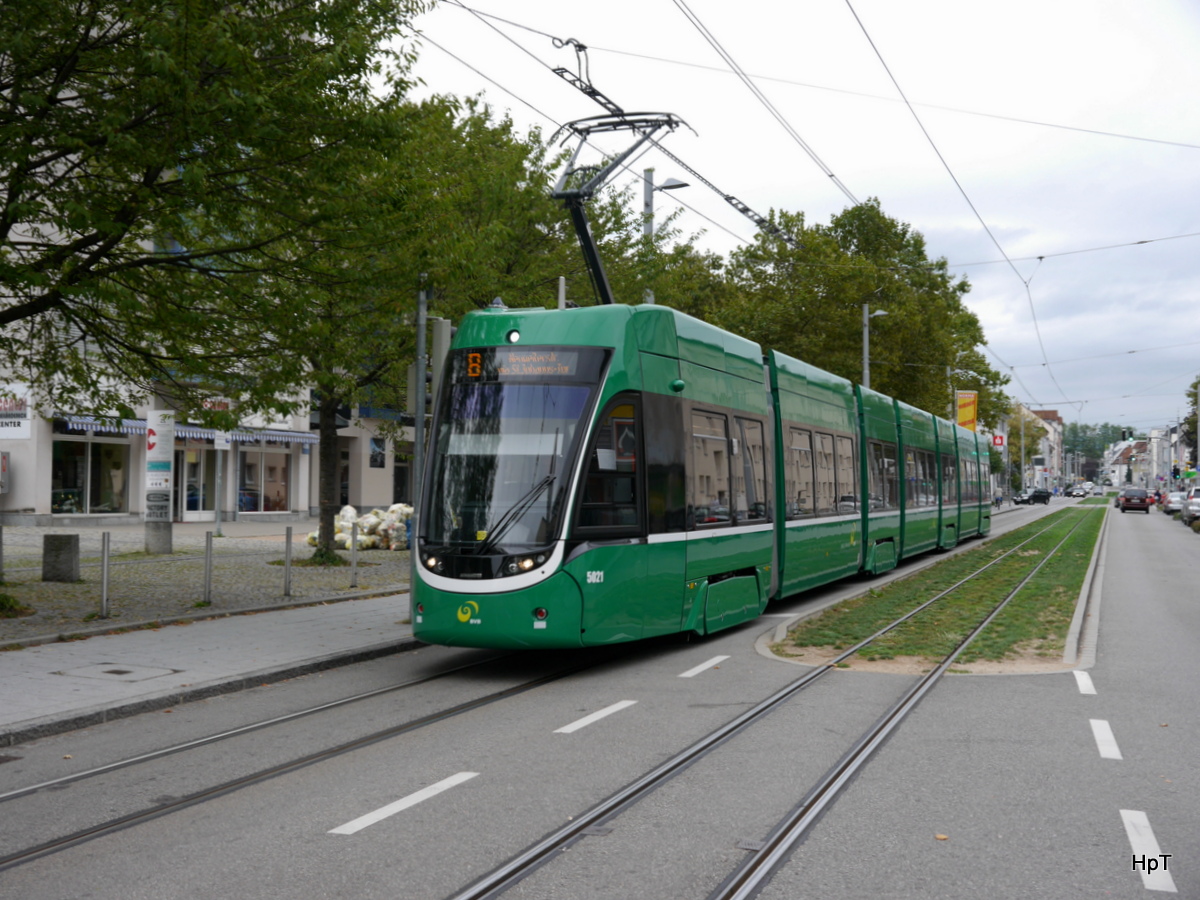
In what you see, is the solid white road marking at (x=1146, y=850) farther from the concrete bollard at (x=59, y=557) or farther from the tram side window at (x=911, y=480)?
the tram side window at (x=911, y=480)

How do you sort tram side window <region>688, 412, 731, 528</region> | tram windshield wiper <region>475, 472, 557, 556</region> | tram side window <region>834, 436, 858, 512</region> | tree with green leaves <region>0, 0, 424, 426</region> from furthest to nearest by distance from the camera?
tram side window <region>834, 436, 858, 512</region> < tram side window <region>688, 412, 731, 528</region> < tree with green leaves <region>0, 0, 424, 426</region> < tram windshield wiper <region>475, 472, 557, 556</region>

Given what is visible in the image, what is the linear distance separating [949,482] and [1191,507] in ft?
89.1

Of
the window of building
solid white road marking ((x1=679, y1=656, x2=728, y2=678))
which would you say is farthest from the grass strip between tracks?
the window of building

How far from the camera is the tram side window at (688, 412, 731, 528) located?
10.7m

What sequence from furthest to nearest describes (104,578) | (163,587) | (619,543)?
(163,587) → (104,578) → (619,543)

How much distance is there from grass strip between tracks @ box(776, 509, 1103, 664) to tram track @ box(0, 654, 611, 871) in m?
3.28

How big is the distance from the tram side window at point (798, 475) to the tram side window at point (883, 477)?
13.5ft

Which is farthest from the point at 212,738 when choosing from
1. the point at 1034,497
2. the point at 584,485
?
the point at 1034,497

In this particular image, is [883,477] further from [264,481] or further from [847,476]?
[264,481]

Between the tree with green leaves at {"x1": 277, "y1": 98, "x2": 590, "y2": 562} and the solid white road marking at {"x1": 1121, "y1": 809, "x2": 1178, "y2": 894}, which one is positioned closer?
the solid white road marking at {"x1": 1121, "y1": 809, "x2": 1178, "y2": 894}

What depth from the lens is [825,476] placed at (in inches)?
625

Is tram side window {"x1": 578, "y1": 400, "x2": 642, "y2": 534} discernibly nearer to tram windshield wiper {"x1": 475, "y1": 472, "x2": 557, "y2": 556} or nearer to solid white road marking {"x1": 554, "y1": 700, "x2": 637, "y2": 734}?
tram windshield wiper {"x1": 475, "y1": 472, "x2": 557, "y2": 556}

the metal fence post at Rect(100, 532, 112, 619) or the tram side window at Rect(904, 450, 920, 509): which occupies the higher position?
the tram side window at Rect(904, 450, 920, 509)

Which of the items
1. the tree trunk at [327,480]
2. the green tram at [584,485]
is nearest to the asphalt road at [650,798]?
the green tram at [584,485]
